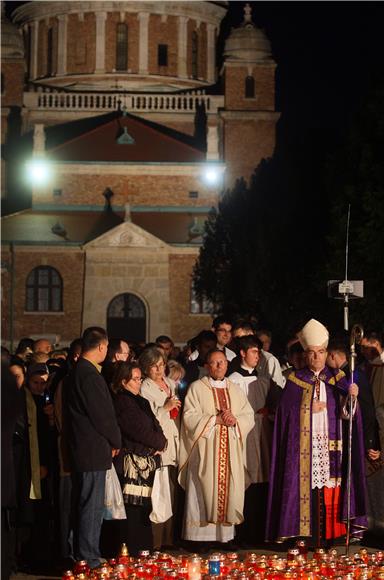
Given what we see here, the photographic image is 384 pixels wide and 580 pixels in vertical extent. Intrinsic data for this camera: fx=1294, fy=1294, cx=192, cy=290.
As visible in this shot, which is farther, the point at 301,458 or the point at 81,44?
the point at 81,44

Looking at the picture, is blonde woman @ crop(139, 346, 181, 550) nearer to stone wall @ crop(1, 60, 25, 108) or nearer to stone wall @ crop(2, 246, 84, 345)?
stone wall @ crop(2, 246, 84, 345)

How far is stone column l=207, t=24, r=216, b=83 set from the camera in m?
59.8

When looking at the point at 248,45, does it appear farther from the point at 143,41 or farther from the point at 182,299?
the point at 182,299

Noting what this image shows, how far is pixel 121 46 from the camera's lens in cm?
5950

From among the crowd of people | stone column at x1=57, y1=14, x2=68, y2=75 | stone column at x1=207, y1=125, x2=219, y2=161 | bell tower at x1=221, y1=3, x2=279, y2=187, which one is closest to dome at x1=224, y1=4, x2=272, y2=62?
bell tower at x1=221, y1=3, x2=279, y2=187

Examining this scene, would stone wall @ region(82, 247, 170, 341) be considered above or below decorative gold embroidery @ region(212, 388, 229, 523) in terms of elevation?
above

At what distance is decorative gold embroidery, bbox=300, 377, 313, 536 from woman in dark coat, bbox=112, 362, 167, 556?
124 cm

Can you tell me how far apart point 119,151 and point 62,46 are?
946cm

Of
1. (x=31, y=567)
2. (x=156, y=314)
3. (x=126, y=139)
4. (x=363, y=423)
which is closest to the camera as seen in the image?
(x=31, y=567)

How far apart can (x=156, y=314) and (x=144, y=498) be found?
38.2m

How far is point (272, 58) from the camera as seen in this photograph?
54625mm

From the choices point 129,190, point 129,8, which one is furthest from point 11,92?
point 129,8

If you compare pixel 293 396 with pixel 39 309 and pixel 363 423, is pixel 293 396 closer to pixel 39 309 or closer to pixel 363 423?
pixel 363 423

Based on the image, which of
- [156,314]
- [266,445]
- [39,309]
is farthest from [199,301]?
[266,445]
